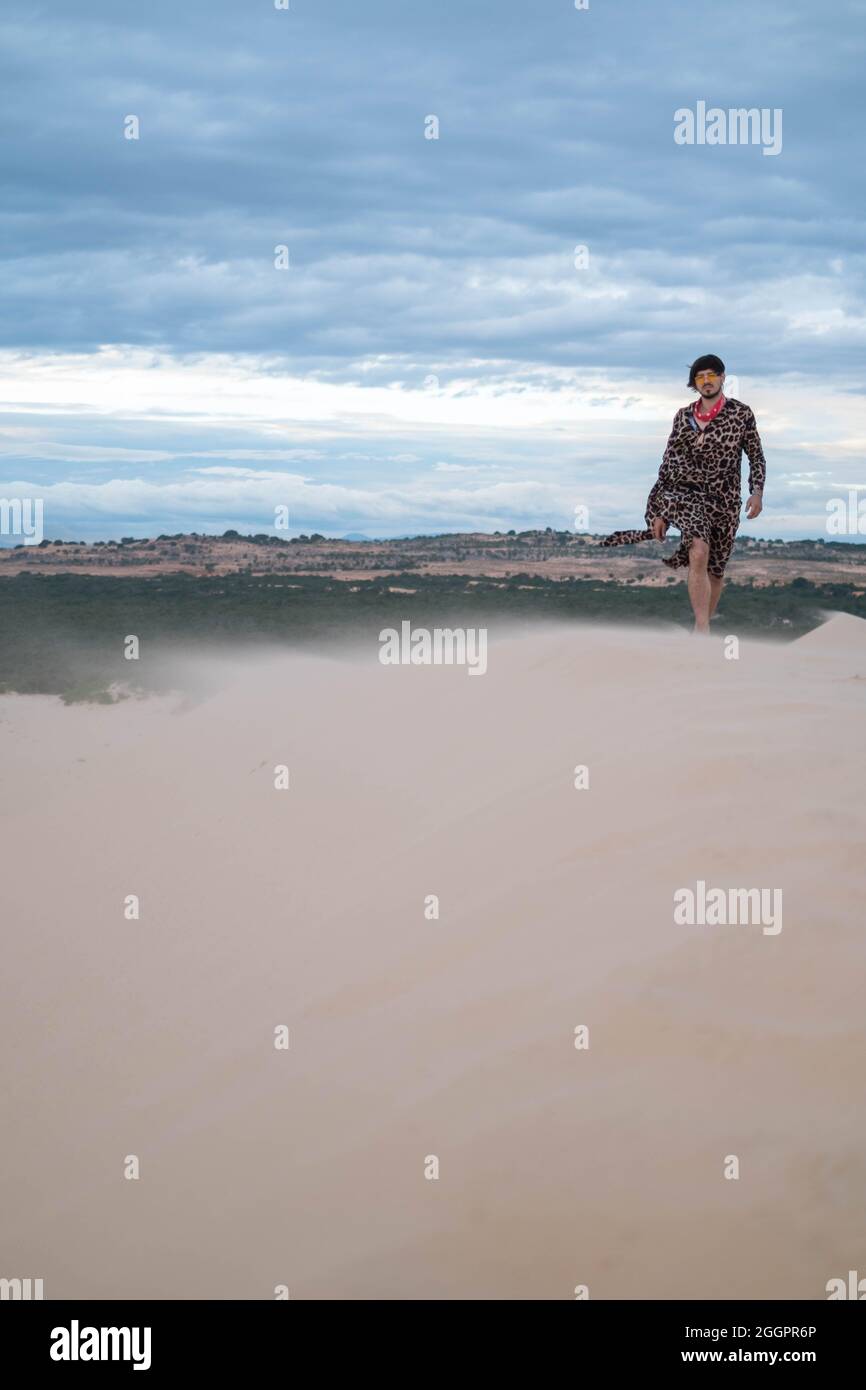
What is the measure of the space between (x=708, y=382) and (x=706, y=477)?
2.37 feet

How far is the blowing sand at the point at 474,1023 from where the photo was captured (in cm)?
363

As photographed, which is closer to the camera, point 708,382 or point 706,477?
point 708,382

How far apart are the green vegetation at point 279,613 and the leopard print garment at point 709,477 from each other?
5.10 m

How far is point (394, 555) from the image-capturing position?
35.1m

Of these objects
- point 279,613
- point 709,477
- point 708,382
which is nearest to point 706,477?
point 709,477

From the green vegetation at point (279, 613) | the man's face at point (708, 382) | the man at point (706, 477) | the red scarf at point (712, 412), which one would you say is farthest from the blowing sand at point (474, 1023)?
the green vegetation at point (279, 613)

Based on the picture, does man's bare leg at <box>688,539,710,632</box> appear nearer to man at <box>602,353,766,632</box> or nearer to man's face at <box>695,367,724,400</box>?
man at <box>602,353,766,632</box>

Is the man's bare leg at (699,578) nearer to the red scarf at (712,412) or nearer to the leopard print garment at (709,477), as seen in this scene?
the leopard print garment at (709,477)

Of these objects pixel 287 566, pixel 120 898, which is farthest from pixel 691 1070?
pixel 287 566

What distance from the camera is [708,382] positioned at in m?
9.40

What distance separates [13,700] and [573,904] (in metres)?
11.1

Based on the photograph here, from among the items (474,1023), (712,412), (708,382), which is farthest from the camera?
(712,412)

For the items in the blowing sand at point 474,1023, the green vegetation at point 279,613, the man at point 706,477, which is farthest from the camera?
the green vegetation at point 279,613

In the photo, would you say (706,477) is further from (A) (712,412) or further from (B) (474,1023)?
(B) (474,1023)
